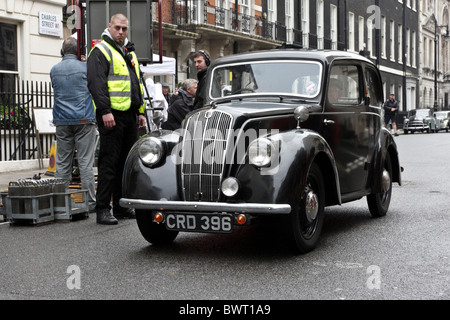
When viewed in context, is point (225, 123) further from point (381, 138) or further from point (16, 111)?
point (16, 111)

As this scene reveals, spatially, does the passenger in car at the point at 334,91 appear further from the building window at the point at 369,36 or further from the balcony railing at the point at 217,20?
the building window at the point at 369,36

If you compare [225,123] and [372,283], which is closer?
[372,283]

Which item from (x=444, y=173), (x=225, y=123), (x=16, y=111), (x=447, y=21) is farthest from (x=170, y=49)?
(x=447, y=21)

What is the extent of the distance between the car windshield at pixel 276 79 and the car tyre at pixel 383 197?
1533 mm

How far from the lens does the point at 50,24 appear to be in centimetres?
1653

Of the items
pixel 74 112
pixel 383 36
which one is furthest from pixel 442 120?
pixel 74 112

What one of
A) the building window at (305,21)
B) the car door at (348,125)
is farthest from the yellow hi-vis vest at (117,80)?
the building window at (305,21)

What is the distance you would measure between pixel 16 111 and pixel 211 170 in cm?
987

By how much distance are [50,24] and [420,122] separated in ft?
97.3

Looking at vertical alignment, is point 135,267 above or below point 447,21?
below

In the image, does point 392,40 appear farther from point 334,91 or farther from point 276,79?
point 276,79

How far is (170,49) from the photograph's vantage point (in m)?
25.4
